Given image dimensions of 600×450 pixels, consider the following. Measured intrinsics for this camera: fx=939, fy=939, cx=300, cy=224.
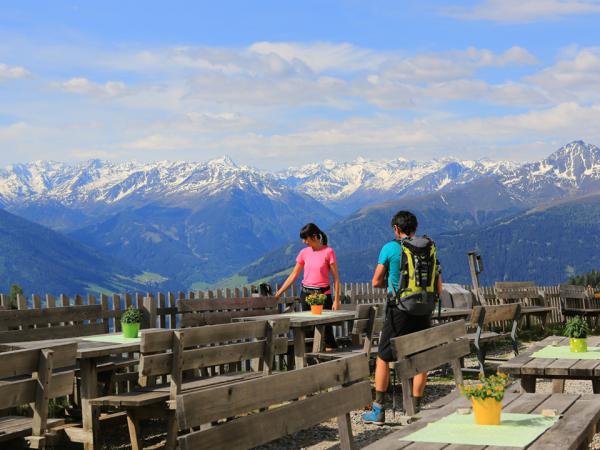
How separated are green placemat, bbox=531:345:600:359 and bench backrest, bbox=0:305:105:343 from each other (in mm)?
4946

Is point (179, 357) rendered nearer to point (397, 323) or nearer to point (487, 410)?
point (397, 323)

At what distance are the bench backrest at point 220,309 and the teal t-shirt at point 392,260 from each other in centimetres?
306

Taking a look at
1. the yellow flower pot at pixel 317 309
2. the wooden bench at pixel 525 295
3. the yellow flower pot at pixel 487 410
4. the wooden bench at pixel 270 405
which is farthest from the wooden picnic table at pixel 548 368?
the wooden bench at pixel 525 295

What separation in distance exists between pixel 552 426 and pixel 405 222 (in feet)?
13.1

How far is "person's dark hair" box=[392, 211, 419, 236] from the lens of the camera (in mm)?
8664

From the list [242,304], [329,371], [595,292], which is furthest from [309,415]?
[595,292]

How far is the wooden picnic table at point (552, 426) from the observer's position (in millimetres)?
4402

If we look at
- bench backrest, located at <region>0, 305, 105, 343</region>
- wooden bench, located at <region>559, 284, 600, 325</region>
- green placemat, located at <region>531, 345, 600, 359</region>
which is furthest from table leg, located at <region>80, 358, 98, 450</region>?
wooden bench, located at <region>559, 284, 600, 325</region>

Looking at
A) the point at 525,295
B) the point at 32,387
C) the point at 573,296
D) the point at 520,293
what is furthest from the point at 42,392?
the point at 573,296

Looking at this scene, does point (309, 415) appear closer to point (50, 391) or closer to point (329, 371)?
point (329, 371)

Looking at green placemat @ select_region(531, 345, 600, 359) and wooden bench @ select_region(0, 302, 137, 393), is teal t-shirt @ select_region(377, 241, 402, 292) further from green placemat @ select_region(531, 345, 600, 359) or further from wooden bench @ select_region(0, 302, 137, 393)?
wooden bench @ select_region(0, 302, 137, 393)

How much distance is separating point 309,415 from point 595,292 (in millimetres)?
21995

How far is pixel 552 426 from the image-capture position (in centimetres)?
481

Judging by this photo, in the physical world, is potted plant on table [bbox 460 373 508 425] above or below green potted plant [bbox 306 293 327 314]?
below
